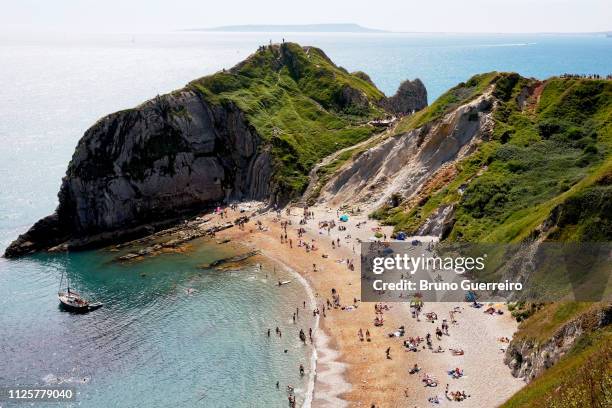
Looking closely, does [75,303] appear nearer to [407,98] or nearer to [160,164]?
[160,164]

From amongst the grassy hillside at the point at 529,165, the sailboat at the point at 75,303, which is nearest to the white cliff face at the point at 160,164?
the sailboat at the point at 75,303

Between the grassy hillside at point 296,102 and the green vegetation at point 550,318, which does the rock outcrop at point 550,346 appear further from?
the grassy hillside at point 296,102

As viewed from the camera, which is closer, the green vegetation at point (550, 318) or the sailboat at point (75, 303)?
the green vegetation at point (550, 318)

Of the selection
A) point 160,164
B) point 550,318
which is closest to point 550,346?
point 550,318

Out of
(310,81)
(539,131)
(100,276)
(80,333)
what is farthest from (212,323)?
(310,81)

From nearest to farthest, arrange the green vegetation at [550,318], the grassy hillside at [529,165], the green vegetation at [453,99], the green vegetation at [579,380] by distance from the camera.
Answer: the green vegetation at [579,380]
the green vegetation at [550,318]
the grassy hillside at [529,165]
the green vegetation at [453,99]

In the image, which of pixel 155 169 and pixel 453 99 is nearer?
pixel 453 99

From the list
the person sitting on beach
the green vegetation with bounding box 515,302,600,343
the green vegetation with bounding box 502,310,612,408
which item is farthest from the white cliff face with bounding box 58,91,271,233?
the green vegetation with bounding box 502,310,612,408

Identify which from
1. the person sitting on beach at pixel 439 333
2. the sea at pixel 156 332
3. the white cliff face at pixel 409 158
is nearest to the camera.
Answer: the sea at pixel 156 332
